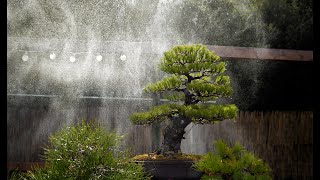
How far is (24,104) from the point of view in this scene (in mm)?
4512

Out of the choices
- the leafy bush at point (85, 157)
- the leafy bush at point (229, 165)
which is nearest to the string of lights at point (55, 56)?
the leafy bush at point (229, 165)

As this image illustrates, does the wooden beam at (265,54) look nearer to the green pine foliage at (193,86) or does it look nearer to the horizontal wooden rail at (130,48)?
the horizontal wooden rail at (130,48)

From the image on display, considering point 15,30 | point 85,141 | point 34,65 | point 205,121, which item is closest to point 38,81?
point 34,65

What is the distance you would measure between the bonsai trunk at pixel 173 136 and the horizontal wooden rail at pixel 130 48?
46.5 inches

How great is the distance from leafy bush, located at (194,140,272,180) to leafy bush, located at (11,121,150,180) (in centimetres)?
60

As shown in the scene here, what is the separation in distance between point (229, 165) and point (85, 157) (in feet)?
2.87

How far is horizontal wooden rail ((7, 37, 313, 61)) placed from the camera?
4.10 meters

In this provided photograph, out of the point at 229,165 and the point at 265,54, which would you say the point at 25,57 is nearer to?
the point at 265,54

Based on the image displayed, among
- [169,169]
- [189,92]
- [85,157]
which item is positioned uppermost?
[189,92]

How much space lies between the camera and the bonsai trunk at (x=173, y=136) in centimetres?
289

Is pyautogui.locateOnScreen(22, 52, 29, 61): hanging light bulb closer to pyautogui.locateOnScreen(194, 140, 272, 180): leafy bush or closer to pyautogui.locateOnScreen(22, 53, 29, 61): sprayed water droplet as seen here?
pyautogui.locateOnScreen(22, 53, 29, 61): sprayed water droplet

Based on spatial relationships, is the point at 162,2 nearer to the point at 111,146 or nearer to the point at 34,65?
the point at 34,65

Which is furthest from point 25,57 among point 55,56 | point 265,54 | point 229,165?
point 229,165

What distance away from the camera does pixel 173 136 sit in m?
2.93
